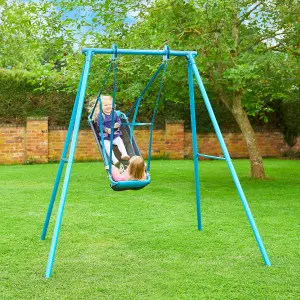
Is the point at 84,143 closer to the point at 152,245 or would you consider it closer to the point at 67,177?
the point at 152,245

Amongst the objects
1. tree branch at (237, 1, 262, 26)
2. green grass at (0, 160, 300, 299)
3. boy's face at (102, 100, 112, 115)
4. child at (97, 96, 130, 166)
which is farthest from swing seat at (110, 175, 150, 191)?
tree branch at (237, 1, 262, 26)

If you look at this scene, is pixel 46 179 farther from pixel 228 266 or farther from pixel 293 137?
pixel 293 137

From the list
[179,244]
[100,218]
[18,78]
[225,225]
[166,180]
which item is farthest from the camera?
[18,78]

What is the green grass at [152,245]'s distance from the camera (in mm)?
4775

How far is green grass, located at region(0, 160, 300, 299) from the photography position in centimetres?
478

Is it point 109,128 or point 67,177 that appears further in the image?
point 109,128

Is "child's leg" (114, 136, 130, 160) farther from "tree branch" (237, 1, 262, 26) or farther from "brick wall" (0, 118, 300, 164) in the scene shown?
"brick wall" (0, 118, 300, 164)

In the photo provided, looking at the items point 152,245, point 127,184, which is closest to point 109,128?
point 127,184

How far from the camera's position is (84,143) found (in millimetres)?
19141

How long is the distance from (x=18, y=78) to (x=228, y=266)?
582 inches

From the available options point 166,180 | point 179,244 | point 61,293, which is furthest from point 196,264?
point 166,180

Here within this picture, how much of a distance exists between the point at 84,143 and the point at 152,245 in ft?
42.5

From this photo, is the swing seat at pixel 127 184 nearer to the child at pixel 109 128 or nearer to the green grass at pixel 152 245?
the green grass at pixel 152 245

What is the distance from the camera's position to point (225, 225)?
24.9 ft
